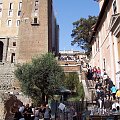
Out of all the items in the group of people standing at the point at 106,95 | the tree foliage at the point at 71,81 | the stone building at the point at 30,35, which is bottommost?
the group of people standing at the point at 106,95

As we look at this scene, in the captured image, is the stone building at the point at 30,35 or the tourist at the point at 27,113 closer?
the tourist at the point at 27,113

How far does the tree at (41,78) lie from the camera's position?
86.4 ft

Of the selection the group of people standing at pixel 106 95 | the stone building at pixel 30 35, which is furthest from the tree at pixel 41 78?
the stone building at pixel 30 35

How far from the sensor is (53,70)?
27234 mm

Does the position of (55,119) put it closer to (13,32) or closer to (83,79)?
(83,79)

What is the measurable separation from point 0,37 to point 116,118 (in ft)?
167

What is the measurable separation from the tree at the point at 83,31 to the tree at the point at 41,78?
64.0 feet

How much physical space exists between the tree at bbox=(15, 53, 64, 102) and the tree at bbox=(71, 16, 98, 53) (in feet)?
64.0

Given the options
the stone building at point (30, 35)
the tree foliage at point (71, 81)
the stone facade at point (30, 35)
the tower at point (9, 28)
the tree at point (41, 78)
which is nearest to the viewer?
the tree at point (41, 78)

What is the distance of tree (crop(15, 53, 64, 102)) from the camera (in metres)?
26.3

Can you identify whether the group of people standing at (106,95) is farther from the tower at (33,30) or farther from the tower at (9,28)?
the tower at (9,28)

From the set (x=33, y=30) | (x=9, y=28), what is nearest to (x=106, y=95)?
(x=33, y=30)

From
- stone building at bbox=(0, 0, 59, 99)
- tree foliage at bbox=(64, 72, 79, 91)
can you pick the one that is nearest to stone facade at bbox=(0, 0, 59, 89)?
stone building at bbox=(0, 0, 59, 99)

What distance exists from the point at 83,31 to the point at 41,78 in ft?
72.8
